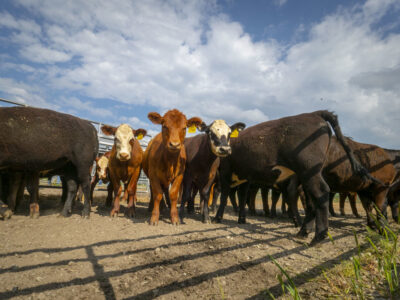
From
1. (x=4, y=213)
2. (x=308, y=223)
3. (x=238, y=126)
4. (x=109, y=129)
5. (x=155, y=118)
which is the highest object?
(x=238, y=126)

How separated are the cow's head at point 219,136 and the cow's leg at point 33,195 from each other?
4.14 metres

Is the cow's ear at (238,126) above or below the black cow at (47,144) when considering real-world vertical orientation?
above

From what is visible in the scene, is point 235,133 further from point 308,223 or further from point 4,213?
point 4,213

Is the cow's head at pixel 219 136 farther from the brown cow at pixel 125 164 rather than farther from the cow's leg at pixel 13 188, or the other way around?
the cow's leg at pixel 13 188

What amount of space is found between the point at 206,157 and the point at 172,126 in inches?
54.1

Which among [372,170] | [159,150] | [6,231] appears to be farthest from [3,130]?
[372,170]

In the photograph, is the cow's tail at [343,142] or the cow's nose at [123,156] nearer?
the cow's tail at [343,142]

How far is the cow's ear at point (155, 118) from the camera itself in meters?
5.02

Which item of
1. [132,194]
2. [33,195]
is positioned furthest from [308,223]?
[33,195]

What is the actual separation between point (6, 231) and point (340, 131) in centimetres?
612

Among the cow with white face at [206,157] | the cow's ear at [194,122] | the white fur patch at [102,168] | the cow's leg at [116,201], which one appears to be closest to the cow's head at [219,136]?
the cow with white face at [206,157]

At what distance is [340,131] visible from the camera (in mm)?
4164

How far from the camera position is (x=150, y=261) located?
287 cm

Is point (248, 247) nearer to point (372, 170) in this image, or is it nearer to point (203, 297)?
point (203, 297)
